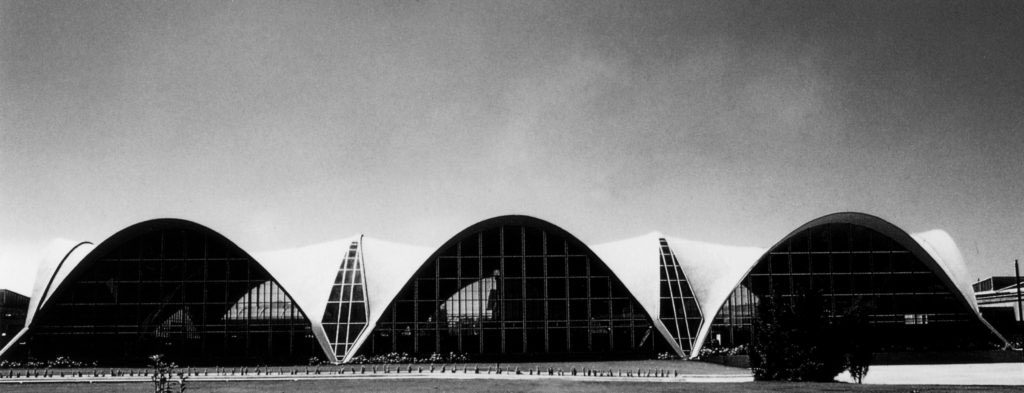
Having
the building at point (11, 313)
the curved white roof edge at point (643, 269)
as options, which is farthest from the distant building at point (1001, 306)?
Answer: the building at point (11, 313)

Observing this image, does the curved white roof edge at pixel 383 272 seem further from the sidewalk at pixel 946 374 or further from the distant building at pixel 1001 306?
the distant building at pixel 1001 306

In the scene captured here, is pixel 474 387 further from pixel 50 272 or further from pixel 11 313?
pixel 11 313

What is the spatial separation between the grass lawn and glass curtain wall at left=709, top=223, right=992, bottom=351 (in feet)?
70.9

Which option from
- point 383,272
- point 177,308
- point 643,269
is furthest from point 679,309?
point 177,308

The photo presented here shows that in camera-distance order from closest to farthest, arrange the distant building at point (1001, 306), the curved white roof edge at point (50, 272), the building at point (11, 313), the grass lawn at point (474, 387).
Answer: the grass lawn at point (474, 387) → the curved white roof edge at point (50, 272) → the distant building at point (1001, 306) → the building at point (11, 313)

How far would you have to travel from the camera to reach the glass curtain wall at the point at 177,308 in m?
53.0

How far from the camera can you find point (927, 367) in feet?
154

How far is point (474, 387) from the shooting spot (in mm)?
33250

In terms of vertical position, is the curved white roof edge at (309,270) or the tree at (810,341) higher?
the curved white roof edge at (309,270)

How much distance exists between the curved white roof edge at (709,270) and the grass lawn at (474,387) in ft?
66.9

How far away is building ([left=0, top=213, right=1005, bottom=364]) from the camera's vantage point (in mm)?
53062

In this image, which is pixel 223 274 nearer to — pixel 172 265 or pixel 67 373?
pixel 172 265

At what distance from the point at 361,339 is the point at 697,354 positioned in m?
20.0

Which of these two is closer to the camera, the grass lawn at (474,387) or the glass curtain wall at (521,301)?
the grass lawn at (474,387)
